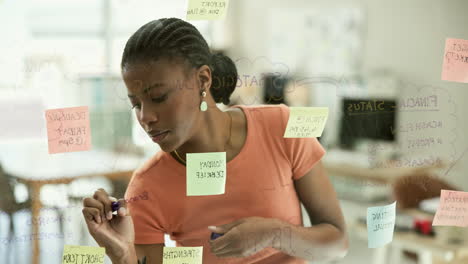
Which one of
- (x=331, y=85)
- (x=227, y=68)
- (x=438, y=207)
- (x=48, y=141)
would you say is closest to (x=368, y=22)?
(x=331, y=85)

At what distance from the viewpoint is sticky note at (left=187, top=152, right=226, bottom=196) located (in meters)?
1.19

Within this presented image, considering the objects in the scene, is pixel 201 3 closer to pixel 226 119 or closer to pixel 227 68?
pixel 227 68

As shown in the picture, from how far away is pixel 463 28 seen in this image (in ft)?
4.60

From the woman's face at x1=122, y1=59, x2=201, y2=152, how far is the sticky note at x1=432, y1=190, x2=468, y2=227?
765 mm

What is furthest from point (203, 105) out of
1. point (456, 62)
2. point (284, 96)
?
point (456, 62)

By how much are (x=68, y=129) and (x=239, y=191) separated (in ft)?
1.34

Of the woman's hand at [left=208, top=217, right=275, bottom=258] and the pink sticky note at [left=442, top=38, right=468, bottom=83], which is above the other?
the pink sticky note at [left=442, top=38, right=468, bottom=83]

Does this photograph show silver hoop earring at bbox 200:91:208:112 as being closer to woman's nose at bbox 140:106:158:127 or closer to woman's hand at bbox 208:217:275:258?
woman's nose at bbox 140:106:158:127

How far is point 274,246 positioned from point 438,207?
1.72ft

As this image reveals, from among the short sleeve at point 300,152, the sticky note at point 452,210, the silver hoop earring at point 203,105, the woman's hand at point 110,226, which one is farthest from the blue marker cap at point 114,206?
the sticky note at point 452,210

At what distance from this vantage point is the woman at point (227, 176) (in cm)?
110

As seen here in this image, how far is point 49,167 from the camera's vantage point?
1.14m

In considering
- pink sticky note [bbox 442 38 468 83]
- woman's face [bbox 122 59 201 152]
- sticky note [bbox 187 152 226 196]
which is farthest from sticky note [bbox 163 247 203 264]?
pink sticky note [bbox 442 38 468 83]

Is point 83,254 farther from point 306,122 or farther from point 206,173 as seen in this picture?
point 306,122
